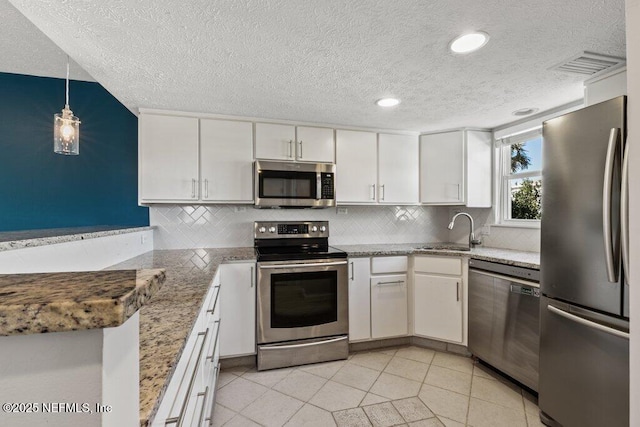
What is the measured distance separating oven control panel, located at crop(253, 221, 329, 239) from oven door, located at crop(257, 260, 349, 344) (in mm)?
537

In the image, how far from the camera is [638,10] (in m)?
0.94

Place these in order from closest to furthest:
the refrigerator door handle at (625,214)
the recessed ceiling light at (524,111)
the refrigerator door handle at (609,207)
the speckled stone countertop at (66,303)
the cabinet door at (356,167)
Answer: the speckled stone countertop at (66,303), the refrigerator door handle at (625,214), the refrigerator door handle at (609,207), the recessed ceiling light at (524,111), the cabinet door at (356,167)

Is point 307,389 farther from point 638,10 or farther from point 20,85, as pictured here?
point 20,85

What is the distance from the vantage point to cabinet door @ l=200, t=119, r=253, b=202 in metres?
2.67

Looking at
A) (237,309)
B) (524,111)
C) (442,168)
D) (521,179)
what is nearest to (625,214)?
(524,111)

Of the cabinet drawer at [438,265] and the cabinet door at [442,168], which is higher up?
the cabinet door at [442,168]

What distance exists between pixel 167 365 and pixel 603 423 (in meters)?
2.00

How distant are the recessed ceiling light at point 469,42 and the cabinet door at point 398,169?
1.54 m

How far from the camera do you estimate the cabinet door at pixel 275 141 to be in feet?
9.14

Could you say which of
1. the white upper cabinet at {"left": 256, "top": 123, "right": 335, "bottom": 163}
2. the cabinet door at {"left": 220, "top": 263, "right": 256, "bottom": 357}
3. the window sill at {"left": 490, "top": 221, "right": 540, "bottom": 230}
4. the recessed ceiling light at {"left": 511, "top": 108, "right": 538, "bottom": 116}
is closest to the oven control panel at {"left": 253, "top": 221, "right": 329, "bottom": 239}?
the cabinet door at {"left": 220, "top": 263, "right": 256, "bottom": 357}

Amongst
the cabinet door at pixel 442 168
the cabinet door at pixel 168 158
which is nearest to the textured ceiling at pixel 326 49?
the cabinet door at pixel 168 158

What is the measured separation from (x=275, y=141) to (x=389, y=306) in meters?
1.89

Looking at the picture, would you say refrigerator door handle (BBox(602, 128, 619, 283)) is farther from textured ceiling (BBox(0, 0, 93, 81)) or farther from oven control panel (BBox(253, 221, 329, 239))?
textured ceiling (BBox(0, 0, 93, 81))

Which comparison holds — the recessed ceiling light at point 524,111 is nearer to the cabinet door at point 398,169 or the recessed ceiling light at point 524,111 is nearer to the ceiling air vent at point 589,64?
the ceiling air vent at point 589,64
